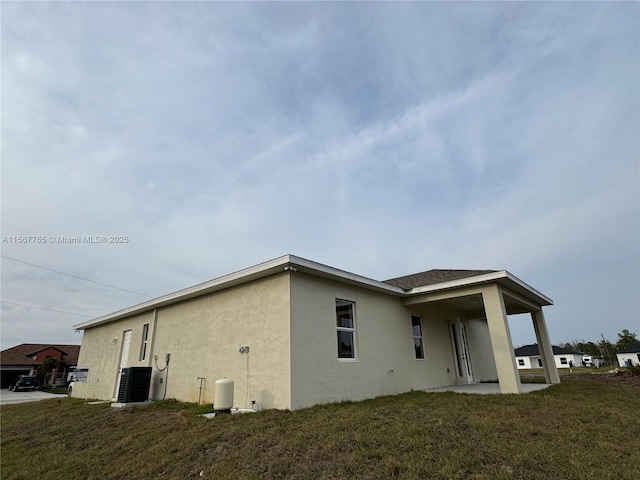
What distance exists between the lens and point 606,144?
33.9 feet

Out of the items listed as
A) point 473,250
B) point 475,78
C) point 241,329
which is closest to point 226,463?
point 241,329

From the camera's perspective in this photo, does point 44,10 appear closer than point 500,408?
No

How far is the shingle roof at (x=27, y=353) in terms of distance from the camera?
104ft

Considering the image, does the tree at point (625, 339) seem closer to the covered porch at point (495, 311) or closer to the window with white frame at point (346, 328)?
the covered porch at point (495, 311)

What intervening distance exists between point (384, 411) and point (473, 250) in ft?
44.9

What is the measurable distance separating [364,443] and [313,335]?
109 inches

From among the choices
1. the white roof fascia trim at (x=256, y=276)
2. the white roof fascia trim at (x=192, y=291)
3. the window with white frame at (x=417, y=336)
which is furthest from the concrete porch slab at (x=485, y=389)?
the white roof fascia trim at (x=192, y=291)

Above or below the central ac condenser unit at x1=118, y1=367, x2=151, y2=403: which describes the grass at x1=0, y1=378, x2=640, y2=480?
below

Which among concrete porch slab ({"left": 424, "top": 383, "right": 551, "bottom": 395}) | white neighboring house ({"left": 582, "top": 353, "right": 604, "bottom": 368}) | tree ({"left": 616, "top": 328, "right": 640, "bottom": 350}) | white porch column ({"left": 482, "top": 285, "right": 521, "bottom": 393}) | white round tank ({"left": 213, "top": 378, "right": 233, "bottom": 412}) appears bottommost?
white neighboring house ({"left": 582, "top": 353, "right": 604, "bottom": 368})

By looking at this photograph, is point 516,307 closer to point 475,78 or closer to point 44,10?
point 475,78

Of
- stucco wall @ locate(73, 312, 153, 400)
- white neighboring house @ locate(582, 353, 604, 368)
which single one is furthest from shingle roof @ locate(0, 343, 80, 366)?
white neighboring house @ locate(582, 353, 604, 368)

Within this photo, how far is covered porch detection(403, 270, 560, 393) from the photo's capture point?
7.58 metres

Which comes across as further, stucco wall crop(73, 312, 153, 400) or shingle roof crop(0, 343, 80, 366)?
shingle roof crop(0, 343, 80, 366)

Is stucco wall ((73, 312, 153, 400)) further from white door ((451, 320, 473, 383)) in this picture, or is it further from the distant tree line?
the distant tree line
